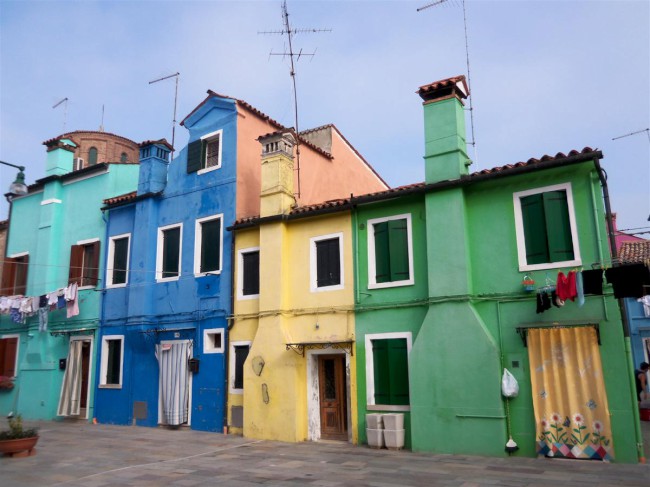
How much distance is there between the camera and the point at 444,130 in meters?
12.6

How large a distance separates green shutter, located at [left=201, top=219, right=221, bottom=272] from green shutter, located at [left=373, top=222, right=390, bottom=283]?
5.10 meters

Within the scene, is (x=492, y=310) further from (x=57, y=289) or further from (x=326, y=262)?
(x=57, y=289)

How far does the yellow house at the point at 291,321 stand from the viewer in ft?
43.7

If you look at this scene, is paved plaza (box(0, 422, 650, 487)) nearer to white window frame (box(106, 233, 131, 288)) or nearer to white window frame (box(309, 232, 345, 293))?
white window frame (box(309, 232, 345, 293))

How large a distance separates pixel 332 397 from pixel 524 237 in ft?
19.8

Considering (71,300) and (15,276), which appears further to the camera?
(15,276)

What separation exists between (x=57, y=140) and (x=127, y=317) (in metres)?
8.41

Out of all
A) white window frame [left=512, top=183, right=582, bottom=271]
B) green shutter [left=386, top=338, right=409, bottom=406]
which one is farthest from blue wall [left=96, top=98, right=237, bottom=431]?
white window frame [left=512, top=183, right=582, bottom=271]

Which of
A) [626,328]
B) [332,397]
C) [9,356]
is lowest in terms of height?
[332,397]

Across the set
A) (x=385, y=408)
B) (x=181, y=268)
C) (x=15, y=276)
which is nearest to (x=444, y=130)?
(x=385, y=408)

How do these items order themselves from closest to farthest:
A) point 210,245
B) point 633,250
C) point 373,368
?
point 373,368 < point 210,245 < point 633,250

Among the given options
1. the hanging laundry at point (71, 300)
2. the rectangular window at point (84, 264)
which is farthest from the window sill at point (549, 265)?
the hanging laundry at point (71, 300)

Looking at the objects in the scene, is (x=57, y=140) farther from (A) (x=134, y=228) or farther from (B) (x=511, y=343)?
(B) (x=511, y=343)

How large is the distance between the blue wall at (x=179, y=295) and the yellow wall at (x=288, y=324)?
3.48 feet
